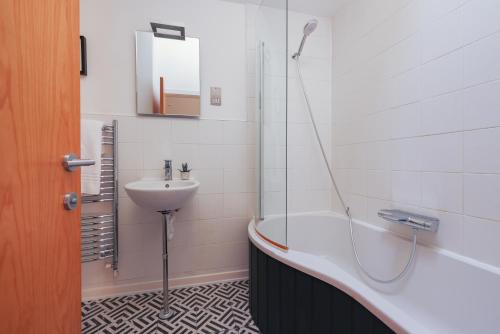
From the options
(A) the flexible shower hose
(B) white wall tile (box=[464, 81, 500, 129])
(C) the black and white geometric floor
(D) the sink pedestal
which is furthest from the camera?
(D) the sink pedestal

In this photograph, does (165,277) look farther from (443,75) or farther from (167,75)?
(443,75)

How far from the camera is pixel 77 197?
2.19 ft

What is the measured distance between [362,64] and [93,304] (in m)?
2.46

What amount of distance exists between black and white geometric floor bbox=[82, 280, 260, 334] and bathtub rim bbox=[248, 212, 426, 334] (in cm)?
54

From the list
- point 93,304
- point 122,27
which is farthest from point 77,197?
point 122,27

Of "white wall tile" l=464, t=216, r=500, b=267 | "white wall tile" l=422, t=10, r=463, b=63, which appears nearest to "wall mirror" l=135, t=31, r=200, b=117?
"white wall tile" l=422, t=10, r=463, b=63

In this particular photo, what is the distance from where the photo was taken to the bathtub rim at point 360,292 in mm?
622

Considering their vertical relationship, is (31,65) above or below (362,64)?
below

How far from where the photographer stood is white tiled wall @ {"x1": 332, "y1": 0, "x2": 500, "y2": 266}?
0.94m

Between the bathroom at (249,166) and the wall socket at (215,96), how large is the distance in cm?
2

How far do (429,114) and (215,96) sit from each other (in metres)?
1.36

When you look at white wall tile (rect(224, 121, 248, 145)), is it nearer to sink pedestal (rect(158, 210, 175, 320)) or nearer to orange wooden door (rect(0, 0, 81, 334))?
sink pedestal (rect(158, 210, 175, 320))

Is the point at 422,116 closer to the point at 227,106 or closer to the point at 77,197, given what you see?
the point at 227,106

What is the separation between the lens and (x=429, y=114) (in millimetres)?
1160
